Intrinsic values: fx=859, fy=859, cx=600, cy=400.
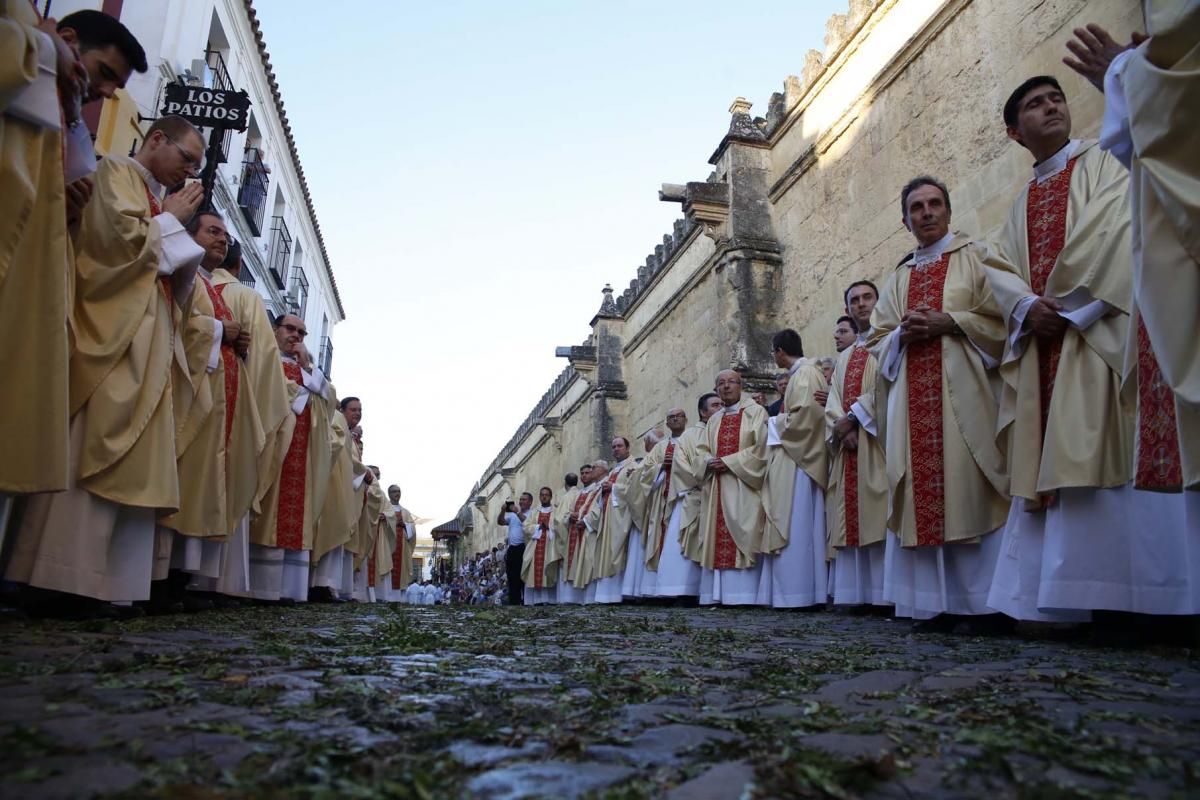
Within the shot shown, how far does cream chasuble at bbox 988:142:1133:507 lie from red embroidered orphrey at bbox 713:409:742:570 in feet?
14.4

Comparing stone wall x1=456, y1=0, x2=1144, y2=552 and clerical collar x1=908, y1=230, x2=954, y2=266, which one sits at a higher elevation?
stone wall x1=456, y1=0, x2=1144, y2=552

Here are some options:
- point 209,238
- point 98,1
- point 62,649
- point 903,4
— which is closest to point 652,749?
point 62,649

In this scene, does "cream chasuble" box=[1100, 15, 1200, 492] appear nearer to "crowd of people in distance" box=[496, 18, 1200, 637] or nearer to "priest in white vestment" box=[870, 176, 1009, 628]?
"crowd of people in distance" box=[496, 18, 1200, 637]

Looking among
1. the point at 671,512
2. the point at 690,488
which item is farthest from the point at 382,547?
the point at 690,488

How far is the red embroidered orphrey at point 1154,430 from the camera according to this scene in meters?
2.95

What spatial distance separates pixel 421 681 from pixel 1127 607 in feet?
9.34

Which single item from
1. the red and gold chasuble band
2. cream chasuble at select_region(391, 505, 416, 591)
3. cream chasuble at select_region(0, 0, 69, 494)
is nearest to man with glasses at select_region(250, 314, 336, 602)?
cream chasuble at select_region(0, 0, 69, 494)

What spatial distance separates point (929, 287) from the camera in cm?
493

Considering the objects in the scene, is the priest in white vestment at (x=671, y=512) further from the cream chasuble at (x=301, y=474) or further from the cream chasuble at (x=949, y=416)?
the cream chasuble at (x=949, y=416)

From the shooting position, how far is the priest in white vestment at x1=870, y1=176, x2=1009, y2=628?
14.3 ft

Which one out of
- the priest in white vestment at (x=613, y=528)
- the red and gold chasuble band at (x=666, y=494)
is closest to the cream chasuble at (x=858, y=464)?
the red and gold chasuble band at (x=666, y=494)

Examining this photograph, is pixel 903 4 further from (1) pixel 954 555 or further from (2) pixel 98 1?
(2) pixel 98 1

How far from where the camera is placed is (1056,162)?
4.20 m

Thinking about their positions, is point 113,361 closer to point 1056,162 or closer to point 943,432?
point 943,432
